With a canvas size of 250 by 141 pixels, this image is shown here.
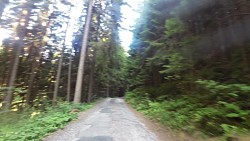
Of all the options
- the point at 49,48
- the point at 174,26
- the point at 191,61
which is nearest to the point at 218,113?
the point at 191,61

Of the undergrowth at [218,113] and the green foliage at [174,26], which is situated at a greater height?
the green foliage at [174,26]

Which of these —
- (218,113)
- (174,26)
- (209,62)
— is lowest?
(218,113)

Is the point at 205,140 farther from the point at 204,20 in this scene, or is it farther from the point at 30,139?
the point at 204,20

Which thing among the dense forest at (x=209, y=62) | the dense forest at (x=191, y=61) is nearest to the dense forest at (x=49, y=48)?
the dense forest at (x=191, y=61)

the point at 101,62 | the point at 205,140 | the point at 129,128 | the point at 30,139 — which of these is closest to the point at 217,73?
the point at 205,140

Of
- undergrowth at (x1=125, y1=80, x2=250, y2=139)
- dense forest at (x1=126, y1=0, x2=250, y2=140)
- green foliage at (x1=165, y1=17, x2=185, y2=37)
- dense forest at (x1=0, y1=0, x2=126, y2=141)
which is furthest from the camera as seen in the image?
dense forest at (x1=0, y1=0, x2=126, y2=141)

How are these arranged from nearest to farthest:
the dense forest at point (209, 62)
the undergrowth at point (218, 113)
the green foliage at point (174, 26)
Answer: the undergrowth at point (218, 113), the dense forest at point (209, 62), the green foliage at point (174, 26)

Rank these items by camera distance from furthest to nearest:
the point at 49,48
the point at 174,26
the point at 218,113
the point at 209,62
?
the point at 49,48
the point at 174,26
the point at 209,62
the point at 218,113

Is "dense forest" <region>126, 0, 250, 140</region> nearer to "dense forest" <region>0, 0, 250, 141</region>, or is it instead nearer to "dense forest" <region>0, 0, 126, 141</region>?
"dense forest" <region>0, 0, 250, 141</region>

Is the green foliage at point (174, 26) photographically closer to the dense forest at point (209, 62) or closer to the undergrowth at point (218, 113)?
the dense forest at point (209, 62)

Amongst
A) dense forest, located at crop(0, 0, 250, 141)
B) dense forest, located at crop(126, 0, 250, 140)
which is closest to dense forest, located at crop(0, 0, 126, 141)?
dense forest, located at crop(0, 0, 250, 141)

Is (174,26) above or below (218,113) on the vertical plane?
above

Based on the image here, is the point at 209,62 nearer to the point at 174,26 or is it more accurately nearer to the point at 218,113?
the point at 174,26

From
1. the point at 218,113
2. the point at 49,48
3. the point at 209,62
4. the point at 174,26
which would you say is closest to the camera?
the point at 218,113
